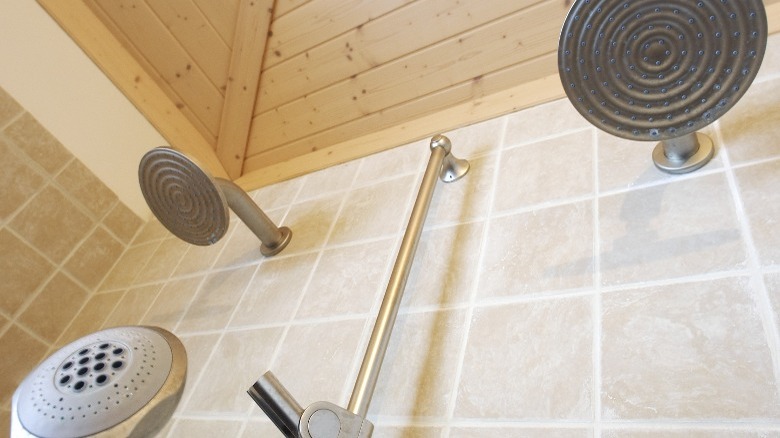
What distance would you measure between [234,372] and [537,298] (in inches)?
19.9

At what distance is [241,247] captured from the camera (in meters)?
1.14

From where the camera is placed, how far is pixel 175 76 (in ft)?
5.00

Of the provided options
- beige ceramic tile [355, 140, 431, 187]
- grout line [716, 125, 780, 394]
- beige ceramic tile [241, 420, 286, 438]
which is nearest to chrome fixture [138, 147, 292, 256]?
beige ceramic tile [355, 140, 431, 187]

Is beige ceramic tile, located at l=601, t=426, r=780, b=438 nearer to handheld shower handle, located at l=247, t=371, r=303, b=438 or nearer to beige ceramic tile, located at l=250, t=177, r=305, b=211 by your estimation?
handheld shower handle, located at l=247, t=371, r=303, b=438

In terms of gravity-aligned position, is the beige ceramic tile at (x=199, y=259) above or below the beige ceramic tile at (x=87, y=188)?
below

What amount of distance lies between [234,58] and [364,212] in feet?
2.51

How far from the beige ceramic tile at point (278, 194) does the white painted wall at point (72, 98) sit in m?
0.43

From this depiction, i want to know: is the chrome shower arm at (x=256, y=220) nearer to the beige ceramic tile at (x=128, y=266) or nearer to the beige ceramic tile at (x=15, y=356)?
the beige ceramic tile at (x=128, y=266)

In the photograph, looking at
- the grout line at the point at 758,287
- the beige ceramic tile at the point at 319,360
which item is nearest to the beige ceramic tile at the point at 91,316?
the beige ceramic tile at the point at 319,360

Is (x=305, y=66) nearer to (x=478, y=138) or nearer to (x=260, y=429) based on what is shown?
(x=478, y=138)

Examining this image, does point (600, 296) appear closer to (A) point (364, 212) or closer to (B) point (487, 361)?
(B) point (487, 361)

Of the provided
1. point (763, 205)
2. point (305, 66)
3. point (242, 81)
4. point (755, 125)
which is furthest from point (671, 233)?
point (242, 81)

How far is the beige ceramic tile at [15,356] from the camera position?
3.85ft

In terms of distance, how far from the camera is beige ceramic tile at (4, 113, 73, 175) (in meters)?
1.28
